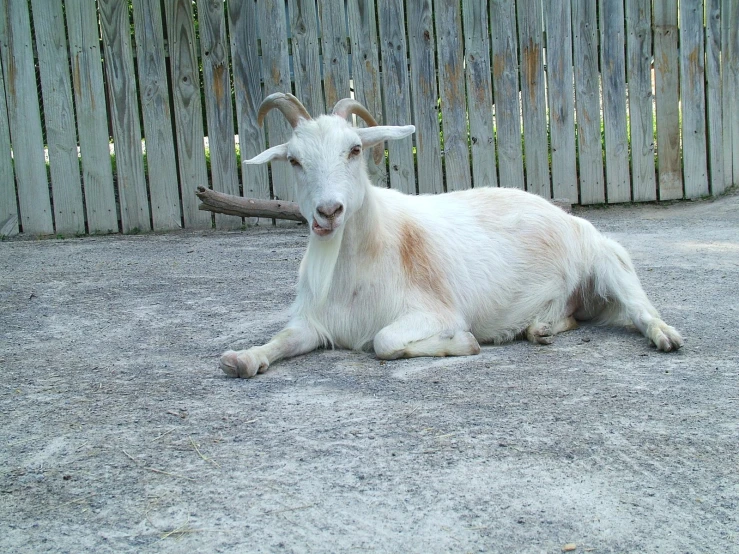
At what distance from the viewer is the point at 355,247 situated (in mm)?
4336

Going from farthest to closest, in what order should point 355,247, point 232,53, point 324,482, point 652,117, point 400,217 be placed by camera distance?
point 652,117 < point 232,53 < point 400,217 < point 355,247 < point 324,482

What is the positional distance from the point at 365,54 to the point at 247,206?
67.5 inches

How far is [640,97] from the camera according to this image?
7.96 meters

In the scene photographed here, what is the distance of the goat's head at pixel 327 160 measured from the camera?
3955mm

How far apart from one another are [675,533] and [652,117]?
253 inches

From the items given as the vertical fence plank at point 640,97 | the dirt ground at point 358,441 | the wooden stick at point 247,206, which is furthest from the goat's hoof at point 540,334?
the vertical fence plank at point 640,97

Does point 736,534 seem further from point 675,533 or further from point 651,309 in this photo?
point 651,309

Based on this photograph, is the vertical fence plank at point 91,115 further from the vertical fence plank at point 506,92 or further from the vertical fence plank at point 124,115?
the vertical fence plank at point 506,92

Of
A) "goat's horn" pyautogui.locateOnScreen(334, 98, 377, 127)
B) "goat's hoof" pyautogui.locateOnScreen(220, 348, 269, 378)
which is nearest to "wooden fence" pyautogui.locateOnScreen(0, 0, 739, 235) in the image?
"goat's horn" pyautogui.locateOnScreen(334, 98, 377, 127)

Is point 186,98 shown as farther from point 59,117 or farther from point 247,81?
point 59,117

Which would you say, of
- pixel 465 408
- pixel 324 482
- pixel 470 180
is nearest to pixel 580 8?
pixel 470 180

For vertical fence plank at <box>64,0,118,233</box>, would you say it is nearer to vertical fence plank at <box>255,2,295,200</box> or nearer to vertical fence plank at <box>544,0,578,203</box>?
vertical fence plank at <box>255,2,295,200</box>

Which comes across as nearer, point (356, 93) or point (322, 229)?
point (322, 229)

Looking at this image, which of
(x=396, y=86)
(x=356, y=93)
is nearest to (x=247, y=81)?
(x=356, y=93)
